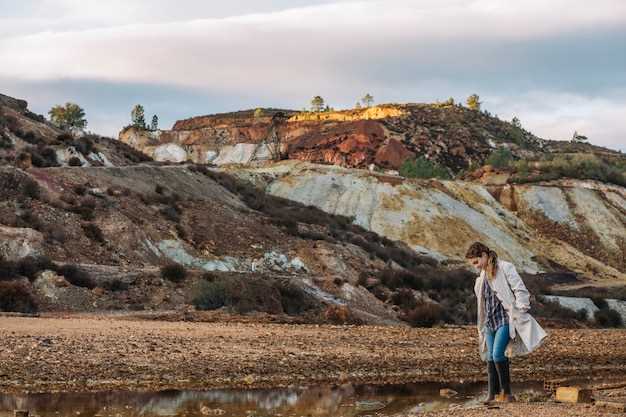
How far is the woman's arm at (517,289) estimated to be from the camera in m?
12.2

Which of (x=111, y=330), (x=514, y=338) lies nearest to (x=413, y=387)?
(x=514, y=338)

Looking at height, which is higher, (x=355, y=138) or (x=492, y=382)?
(x=355, y=138)

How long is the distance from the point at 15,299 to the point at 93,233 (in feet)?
32.6

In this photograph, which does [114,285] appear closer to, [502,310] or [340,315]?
[340,315]

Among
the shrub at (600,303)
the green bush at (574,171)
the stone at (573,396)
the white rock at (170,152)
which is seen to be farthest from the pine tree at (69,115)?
the stone at (573,396)

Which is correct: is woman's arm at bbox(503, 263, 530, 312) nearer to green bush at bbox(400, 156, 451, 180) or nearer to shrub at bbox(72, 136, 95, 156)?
shrub at bbox(72, 136, 95, 156)

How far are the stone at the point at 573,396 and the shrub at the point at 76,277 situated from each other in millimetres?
18980

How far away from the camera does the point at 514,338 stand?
12445 mm

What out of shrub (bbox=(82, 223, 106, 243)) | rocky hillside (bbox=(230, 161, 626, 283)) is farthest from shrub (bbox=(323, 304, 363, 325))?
rocky hillside (bbox=(230, 161, 626, 283))

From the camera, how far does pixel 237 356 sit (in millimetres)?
19047

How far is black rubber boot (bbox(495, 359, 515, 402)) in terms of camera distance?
12.9 m

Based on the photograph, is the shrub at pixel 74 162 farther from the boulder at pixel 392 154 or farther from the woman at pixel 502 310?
the boulder at pixel 392 154

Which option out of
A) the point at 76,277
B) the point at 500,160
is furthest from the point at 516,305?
the point at 500,160

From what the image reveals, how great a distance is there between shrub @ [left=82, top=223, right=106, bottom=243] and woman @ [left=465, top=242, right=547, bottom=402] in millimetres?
25893
